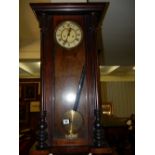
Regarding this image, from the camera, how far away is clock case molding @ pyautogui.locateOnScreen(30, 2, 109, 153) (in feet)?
5.36

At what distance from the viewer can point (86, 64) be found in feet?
5.60

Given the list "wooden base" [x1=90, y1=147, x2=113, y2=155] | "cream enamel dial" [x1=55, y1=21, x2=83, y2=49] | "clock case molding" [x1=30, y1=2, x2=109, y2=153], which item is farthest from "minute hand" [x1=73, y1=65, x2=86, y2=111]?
"wooden base" [x1=90, y1=147, x2=113, y2=155]

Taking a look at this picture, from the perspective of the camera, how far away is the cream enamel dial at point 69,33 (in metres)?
1.72

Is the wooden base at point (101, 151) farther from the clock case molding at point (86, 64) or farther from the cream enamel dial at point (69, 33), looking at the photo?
the cream enamel dial at point (69, 33)

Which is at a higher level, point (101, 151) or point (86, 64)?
point (86, 64)

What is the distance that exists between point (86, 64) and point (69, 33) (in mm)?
230

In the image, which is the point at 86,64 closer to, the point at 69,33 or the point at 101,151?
→ the point at 69,33

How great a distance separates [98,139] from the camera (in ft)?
5.21

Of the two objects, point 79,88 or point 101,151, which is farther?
point 79,88

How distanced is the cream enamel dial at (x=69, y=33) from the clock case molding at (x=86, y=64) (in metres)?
0.03

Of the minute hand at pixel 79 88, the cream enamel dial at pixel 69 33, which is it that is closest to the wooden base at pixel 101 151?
the minute hand at pixel 79 88

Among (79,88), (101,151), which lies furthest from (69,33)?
(101,151)

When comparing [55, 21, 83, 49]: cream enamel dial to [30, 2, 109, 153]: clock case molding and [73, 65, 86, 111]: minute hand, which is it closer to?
[30, 2, 109, 153]: clock case molding
